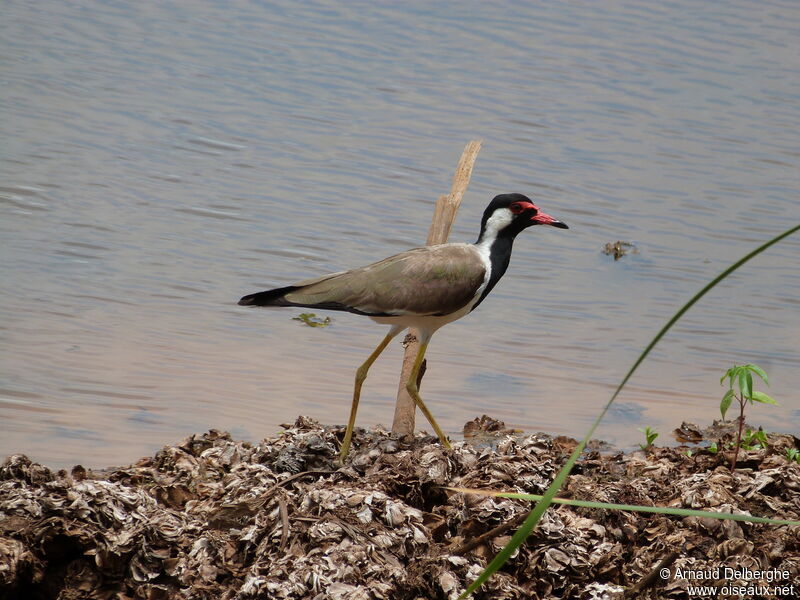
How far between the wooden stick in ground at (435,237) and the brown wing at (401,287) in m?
0.56

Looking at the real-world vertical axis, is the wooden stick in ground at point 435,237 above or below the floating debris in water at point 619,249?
below

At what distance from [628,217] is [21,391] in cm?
652

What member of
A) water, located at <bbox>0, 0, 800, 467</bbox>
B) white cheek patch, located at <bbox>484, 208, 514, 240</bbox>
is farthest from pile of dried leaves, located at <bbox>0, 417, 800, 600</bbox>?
water, located at <bbox>0, 0, 800, 467</bbox>

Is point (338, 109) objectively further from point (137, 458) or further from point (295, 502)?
point (295, 502)

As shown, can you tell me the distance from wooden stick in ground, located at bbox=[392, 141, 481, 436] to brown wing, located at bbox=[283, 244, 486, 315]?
0.56 metres

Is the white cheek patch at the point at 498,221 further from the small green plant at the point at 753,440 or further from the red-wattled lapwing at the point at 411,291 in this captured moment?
the small green plant at the point at 753,440

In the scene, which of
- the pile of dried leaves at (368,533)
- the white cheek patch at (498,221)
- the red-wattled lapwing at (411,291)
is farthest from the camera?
the white cheek patch at (498,221)

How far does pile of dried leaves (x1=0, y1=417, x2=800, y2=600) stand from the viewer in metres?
3.62

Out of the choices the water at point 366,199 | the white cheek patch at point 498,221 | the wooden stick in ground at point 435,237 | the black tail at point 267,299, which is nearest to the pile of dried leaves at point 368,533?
the black tail at point 267,299

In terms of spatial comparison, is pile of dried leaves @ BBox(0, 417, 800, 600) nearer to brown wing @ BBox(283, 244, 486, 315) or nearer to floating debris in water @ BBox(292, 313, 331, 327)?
brown wing @ BBox(283, 244, 486, 315)

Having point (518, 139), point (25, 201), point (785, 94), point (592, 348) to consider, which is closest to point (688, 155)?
point (518, 139)

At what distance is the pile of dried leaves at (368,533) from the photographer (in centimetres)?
362

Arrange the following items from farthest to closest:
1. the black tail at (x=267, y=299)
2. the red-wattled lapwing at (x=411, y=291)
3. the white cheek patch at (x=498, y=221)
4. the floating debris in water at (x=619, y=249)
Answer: the floating debris in water at (x=619, y=249), the white cheek patch at (x=498, y=221), the red-wattled lapwing at (x=411, y=291), the black tail at (x=267, y=299)

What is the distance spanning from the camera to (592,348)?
7.89 m
